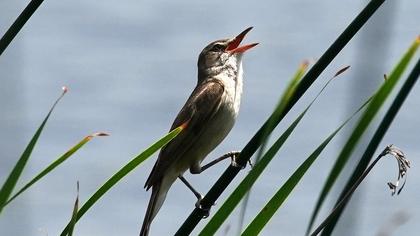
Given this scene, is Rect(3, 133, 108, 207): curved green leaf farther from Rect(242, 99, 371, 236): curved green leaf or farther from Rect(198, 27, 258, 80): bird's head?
Rect(198, 27, 258, 80): bird's head

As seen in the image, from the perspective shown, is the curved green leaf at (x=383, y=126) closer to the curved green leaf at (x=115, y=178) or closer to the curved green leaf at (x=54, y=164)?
the curved green leaf at (x=115, y=178)

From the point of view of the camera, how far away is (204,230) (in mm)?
2225

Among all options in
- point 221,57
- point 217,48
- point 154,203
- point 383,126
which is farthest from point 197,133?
point 383,126

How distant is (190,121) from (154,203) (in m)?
0.70

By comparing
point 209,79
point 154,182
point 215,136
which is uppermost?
point 209,79

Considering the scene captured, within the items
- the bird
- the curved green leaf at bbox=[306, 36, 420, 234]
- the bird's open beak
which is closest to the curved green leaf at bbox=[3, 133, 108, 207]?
the curved green leaf at bbox=[306, 36, 420, 234]

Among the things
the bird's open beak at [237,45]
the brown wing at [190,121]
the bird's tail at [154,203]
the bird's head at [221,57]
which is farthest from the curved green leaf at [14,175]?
the bird's head at [221,57]

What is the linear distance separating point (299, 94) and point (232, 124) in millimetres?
3210

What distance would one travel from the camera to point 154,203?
5008mm

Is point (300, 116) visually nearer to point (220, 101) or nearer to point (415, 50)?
point (415, 50)

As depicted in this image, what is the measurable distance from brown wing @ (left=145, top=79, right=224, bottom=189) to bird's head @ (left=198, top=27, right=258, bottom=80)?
0.39 meters

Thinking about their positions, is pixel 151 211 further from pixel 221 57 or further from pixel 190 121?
pixel 221 57

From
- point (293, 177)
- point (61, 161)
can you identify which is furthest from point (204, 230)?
point (61, 161)

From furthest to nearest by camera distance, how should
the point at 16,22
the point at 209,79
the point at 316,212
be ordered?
the point at 209,79, the point at 16,22, the point at 316,212
